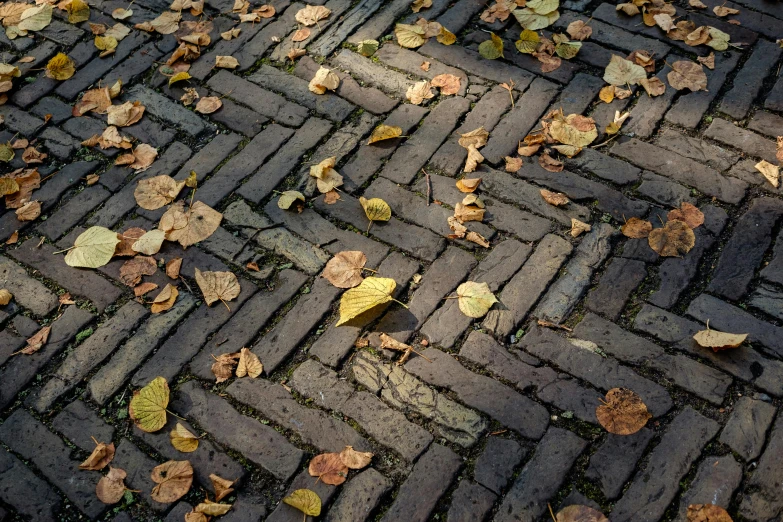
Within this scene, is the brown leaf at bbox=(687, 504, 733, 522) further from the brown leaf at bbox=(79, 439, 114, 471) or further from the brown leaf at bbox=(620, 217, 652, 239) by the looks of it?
the brown leaf at bbox=(79, 439, 114, 471)

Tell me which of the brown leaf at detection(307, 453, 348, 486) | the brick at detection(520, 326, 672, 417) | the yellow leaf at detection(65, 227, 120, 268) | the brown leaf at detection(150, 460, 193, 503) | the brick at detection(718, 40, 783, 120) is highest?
the brick at detection(718, 40, 783, 120)

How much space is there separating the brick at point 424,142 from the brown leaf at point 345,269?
16.7 inches

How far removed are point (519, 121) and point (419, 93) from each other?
1.54ft

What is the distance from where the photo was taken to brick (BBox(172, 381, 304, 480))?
2.17 meters

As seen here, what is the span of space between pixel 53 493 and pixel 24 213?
1.25 metres

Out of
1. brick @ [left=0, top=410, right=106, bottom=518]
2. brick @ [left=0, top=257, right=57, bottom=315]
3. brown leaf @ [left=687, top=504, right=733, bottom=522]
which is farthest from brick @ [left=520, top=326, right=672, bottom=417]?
brick @ [left=0, top=257, right=57, bottom=315]

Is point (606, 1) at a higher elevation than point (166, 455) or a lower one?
higher

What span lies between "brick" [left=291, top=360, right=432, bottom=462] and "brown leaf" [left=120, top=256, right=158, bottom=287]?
745mm

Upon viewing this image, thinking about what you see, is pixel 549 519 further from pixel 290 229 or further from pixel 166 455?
pixel 290 229

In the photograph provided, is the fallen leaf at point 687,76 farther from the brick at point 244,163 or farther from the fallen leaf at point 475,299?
the brick at point 244,163

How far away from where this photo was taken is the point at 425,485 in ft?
6.84

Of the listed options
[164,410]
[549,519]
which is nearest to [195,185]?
[164,410]

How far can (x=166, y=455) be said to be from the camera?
7.22ft

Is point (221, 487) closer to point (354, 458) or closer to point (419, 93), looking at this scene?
point (354, 458)
